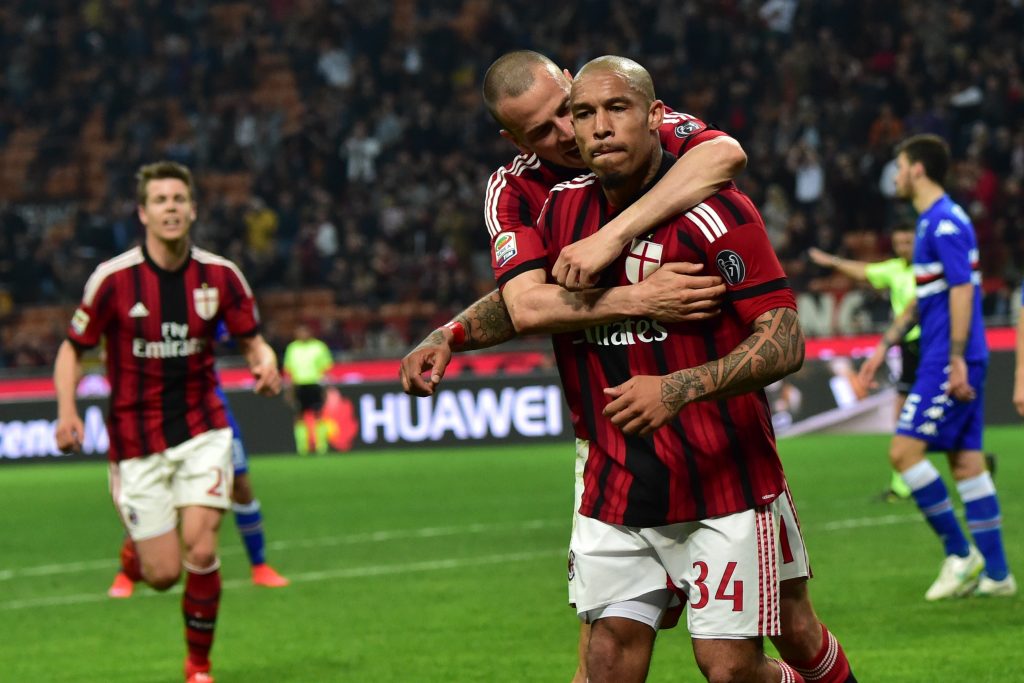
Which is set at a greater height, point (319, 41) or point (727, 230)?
point (319, 41)

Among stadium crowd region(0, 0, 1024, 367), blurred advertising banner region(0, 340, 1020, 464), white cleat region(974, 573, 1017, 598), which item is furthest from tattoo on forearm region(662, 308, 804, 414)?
stadium crowd region(0, 0, 1024, 367)

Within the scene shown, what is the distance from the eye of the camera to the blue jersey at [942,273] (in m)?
7.95

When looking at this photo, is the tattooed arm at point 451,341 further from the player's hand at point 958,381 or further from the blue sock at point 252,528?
the blue sock at point 252,528

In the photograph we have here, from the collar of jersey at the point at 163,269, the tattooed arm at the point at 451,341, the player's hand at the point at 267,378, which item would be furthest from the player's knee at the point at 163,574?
the tattooed arm at the point at 451,341

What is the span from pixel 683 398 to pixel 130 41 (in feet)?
93.6

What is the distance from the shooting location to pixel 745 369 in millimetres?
3814

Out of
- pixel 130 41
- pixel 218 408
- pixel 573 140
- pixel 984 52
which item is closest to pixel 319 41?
pixel 130 41

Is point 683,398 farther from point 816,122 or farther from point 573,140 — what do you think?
point 816,122

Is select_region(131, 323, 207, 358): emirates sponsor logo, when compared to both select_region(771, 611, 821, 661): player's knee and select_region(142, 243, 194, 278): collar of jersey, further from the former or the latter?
select_region(771, 611, 821, 661): player's knee

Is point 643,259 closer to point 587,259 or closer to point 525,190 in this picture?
point 587,259

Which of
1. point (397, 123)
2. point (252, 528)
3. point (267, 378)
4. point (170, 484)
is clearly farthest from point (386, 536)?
point (397, 123)

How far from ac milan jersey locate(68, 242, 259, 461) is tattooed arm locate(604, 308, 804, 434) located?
392 cm

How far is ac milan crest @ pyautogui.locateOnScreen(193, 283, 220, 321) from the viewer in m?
7.39

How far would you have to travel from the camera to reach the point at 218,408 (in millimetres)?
7422
